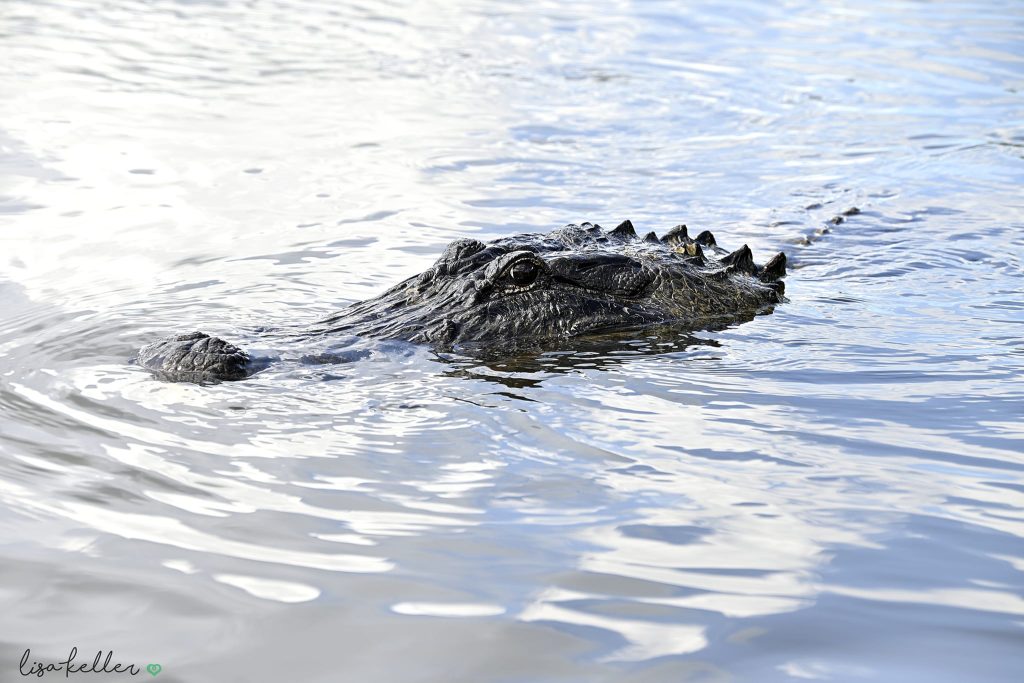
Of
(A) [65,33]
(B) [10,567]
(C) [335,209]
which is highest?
(A) [65,33]

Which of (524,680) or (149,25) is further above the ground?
(149,25)

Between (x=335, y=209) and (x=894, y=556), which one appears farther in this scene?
(x=335, y=209)

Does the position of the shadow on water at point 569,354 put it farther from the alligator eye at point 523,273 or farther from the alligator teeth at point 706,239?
the alligator teeth at point 706,239

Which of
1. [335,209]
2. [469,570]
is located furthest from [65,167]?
[469,570]

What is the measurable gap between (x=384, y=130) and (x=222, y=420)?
317 inches

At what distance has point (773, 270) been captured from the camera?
7.79 m

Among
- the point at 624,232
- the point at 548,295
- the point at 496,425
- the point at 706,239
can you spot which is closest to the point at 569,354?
the point at 548,295

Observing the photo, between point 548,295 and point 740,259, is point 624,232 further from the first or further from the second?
point 548,295

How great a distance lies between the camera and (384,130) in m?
12.8

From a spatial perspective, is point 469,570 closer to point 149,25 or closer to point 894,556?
point 894,556

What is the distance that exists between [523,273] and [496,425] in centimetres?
163

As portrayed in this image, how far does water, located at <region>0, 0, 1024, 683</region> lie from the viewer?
3.54 metres

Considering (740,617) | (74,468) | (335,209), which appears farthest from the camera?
(335,209)

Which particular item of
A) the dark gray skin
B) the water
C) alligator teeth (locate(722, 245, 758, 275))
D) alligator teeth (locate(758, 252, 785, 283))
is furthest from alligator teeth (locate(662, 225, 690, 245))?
the water
